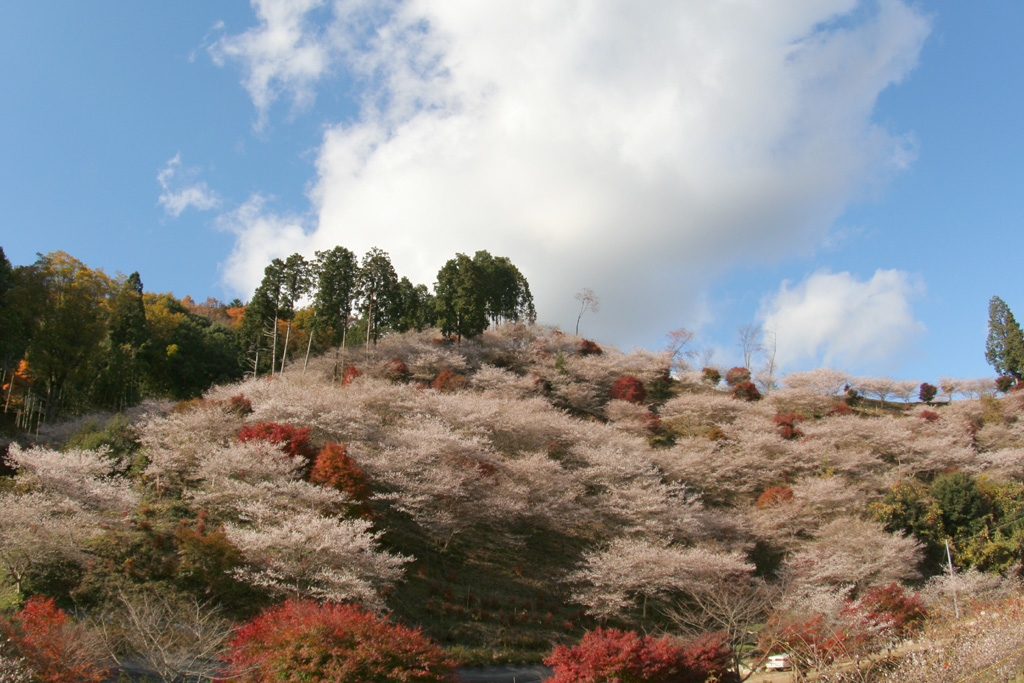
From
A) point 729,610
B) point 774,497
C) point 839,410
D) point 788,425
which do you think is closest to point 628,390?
point 788,425

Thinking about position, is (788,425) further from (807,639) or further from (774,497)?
(807,639)

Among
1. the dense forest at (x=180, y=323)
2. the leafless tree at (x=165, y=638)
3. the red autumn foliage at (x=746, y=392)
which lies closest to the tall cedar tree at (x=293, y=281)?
the dense forest at (x=180, y=323)

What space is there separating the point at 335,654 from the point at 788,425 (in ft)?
121

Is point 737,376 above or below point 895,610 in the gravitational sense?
above

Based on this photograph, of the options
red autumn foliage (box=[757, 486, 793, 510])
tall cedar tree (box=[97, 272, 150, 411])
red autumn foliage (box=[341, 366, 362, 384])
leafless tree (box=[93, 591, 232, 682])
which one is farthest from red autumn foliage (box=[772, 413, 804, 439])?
tall cedar tree (box=[97, 272, 150, 411])

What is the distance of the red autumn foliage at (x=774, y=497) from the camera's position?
29.5 metres

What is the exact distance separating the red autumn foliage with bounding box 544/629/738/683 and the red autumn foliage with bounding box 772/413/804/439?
29.0 meters

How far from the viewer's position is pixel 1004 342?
172ft

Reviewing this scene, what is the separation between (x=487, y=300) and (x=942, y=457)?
103 ft

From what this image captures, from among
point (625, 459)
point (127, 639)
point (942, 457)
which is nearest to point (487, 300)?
point (625, 459)

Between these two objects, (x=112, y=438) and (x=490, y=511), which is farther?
(x=490, y=511)

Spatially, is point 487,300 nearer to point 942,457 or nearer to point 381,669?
point 942,457

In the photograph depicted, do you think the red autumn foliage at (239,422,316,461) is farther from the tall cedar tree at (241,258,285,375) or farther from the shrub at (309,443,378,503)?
the tall cedar tree at (241,258,285,375)

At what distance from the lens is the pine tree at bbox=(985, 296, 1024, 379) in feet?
168
